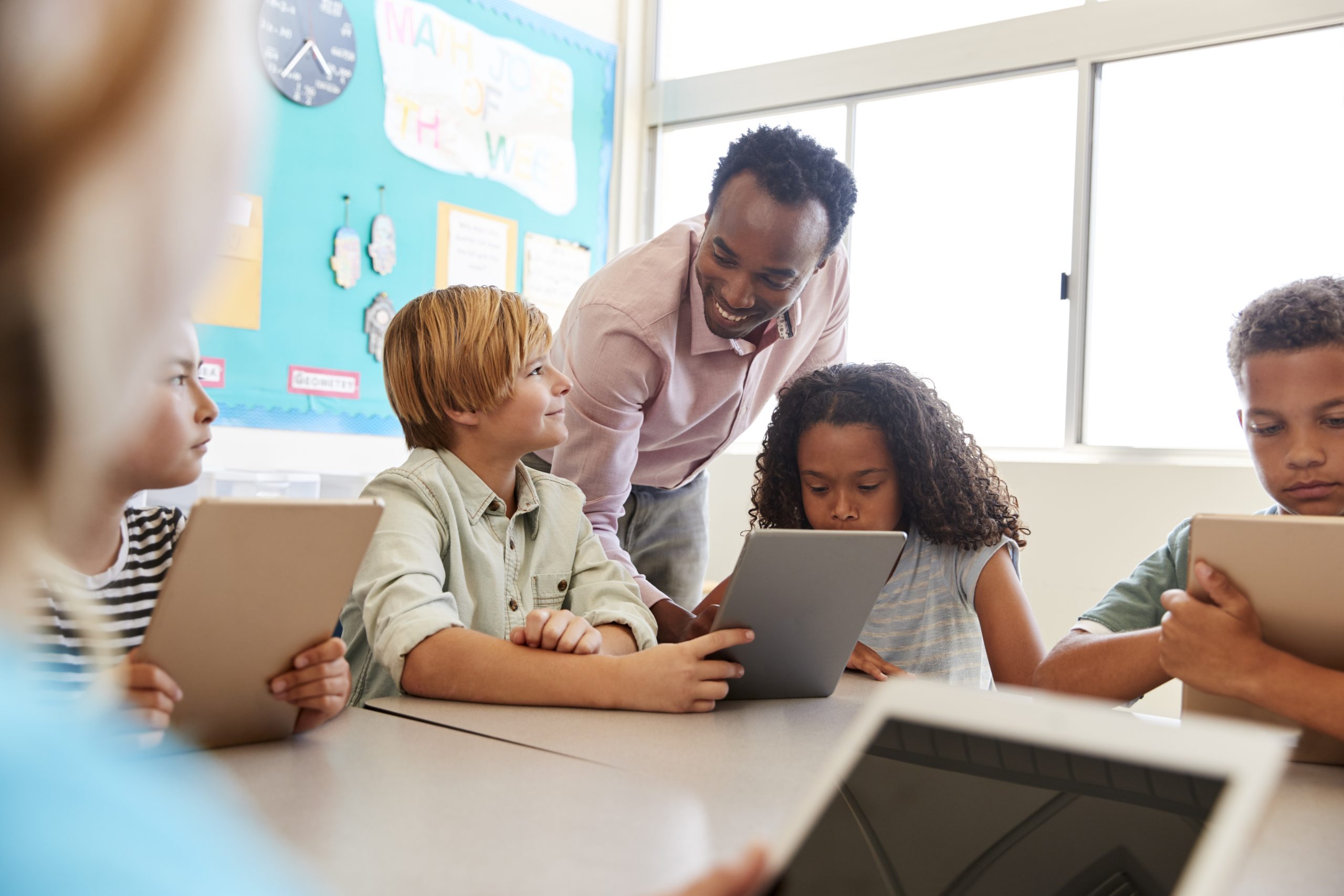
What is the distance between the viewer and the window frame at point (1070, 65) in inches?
120

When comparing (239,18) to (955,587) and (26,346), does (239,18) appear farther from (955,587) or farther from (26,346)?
(955,587)

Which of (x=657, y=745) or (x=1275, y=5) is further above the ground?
(x=1275, y=5)

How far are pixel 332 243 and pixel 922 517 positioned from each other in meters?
2.12

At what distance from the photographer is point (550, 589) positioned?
58.2 inches

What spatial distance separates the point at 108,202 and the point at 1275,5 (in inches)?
138

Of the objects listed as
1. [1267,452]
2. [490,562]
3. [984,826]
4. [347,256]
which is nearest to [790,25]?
[347,256]

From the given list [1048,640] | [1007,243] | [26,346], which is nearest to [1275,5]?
[1007,243]

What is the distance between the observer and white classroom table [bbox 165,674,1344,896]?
646mm

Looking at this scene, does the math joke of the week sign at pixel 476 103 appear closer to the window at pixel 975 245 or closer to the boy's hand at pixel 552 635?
the window at pixel 975 245

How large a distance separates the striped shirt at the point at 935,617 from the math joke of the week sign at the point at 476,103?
234 centimetres

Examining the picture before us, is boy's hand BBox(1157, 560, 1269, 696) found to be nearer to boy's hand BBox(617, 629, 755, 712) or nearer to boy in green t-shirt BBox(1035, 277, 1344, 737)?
boy in green t-shirt BBox(1035, 277, 1344, 737)

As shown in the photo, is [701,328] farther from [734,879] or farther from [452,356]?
[734,879]

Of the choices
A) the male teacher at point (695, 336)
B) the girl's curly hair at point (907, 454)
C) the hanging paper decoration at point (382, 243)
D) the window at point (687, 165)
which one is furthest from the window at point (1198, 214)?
the hanging paper decoration at point (382, 243)

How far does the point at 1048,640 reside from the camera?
3.17 meters
